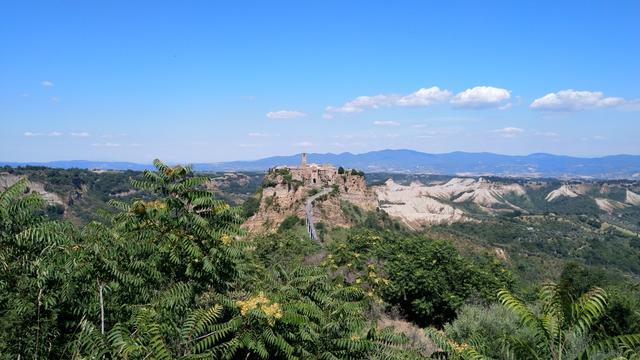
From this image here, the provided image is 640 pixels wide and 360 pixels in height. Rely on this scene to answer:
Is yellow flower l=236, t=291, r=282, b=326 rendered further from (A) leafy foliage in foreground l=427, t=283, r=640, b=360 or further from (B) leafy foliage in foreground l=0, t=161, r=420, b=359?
(A) leafy foliage in foreground l=427, t=283, r=640, b=360

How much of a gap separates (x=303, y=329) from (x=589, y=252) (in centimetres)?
12422

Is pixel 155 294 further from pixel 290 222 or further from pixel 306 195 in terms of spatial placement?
pixel 306 195

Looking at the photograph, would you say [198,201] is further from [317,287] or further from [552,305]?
[552,305]

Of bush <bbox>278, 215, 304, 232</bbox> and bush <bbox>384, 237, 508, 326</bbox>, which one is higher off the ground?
bush <bbox>384, 237, 508, 326</bbox>

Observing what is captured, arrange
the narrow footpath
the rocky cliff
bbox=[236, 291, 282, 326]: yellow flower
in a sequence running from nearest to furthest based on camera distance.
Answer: bbox=[236, 291, 282, 326]: yellow flower < the narrow footpath < the rocky cliff

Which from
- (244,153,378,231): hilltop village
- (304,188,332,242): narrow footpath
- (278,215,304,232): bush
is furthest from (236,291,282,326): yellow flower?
(244,153,378,231): hilltop village

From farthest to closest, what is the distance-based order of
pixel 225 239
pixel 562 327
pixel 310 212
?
pixel 310 212, pixel 225 239, pixel 562 327

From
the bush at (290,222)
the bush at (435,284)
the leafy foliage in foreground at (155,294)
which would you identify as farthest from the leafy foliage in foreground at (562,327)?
the bush at (290,222)

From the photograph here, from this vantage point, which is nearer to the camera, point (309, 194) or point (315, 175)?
point (309, 194)

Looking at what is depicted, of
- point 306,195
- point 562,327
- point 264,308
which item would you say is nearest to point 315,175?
point 306,195

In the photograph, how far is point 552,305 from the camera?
6359mm

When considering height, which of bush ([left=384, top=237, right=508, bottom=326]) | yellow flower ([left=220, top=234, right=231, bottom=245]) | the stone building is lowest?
bush ([left=384, top=237, right=508, bottom=326])

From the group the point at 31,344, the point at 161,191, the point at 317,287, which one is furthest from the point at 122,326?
the point at 317,287

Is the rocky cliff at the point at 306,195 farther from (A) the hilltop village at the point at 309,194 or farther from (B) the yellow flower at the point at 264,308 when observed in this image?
(B) the yellow flower at the point at 264,308
